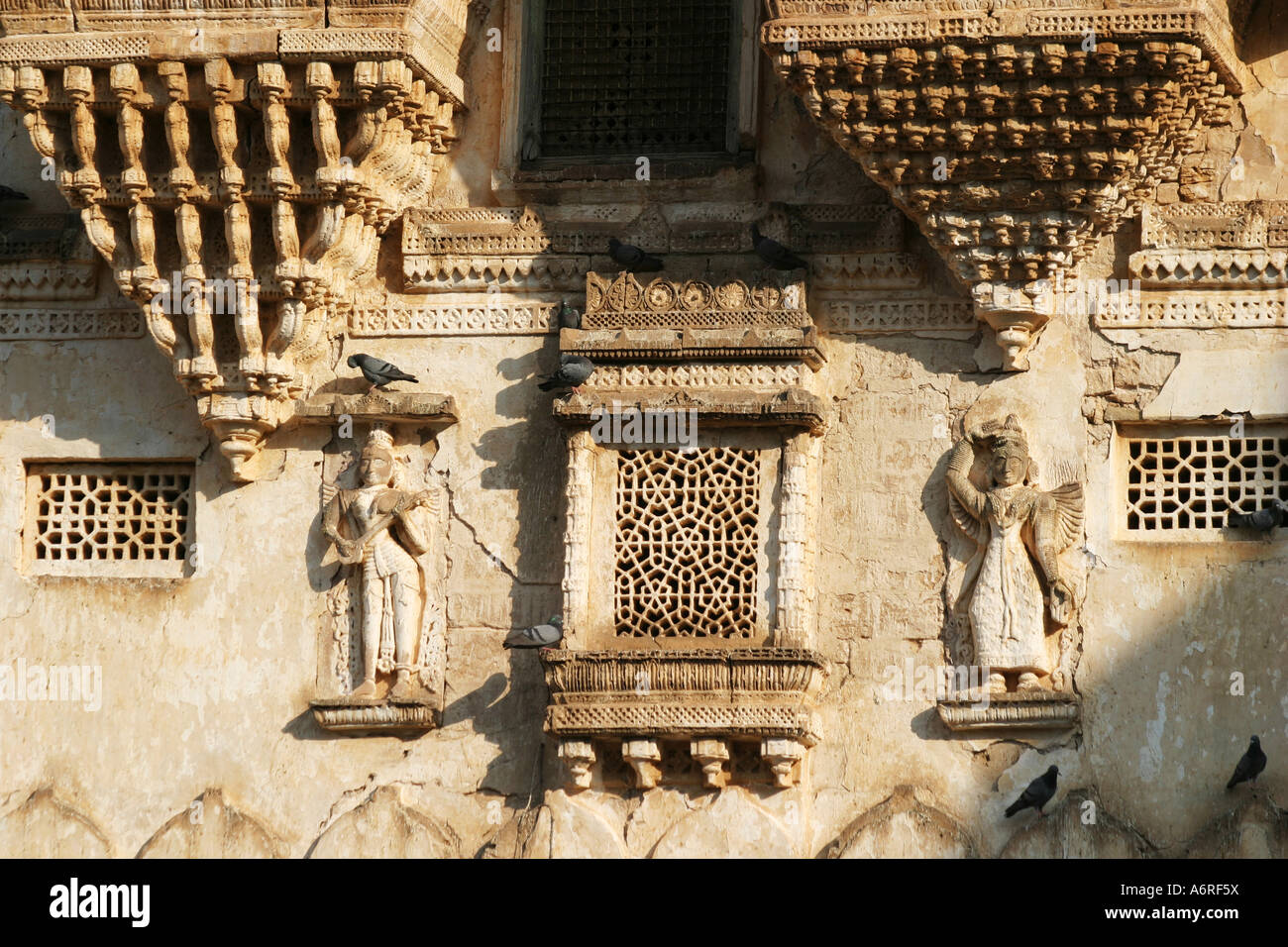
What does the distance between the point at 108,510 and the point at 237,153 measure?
1810mm

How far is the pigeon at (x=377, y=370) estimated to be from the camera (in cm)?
1247

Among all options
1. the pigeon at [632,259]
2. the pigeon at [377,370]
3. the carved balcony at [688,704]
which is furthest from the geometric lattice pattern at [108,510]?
the pigeon at [632,259]

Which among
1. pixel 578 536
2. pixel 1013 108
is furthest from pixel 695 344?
pixel 1013 108

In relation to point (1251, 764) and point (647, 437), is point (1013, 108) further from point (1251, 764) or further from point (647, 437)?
point (1251, 764)

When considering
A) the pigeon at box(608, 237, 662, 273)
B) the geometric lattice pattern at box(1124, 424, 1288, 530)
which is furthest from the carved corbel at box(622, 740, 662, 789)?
the geometric lattice pattern at box(1124, 424, 1288, 530)

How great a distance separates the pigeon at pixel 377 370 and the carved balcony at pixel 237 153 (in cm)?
30

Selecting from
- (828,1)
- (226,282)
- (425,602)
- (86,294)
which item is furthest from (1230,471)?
(86,294)

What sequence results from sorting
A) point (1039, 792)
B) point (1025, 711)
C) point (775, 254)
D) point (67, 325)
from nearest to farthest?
point (1039, 792) → point (1025, 711) → point (775, 254) → point (67, 325)

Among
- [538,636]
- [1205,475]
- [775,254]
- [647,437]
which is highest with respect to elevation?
[775,254]

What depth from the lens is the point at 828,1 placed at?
11.7 metres

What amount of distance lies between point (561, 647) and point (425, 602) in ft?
2.64

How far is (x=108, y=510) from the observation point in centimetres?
1300

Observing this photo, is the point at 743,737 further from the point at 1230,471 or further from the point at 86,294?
the point at 86,294

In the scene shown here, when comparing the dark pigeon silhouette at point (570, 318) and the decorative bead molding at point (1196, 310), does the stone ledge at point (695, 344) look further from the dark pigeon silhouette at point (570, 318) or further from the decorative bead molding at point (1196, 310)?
the decorative bead molding at point (1196, 310)
